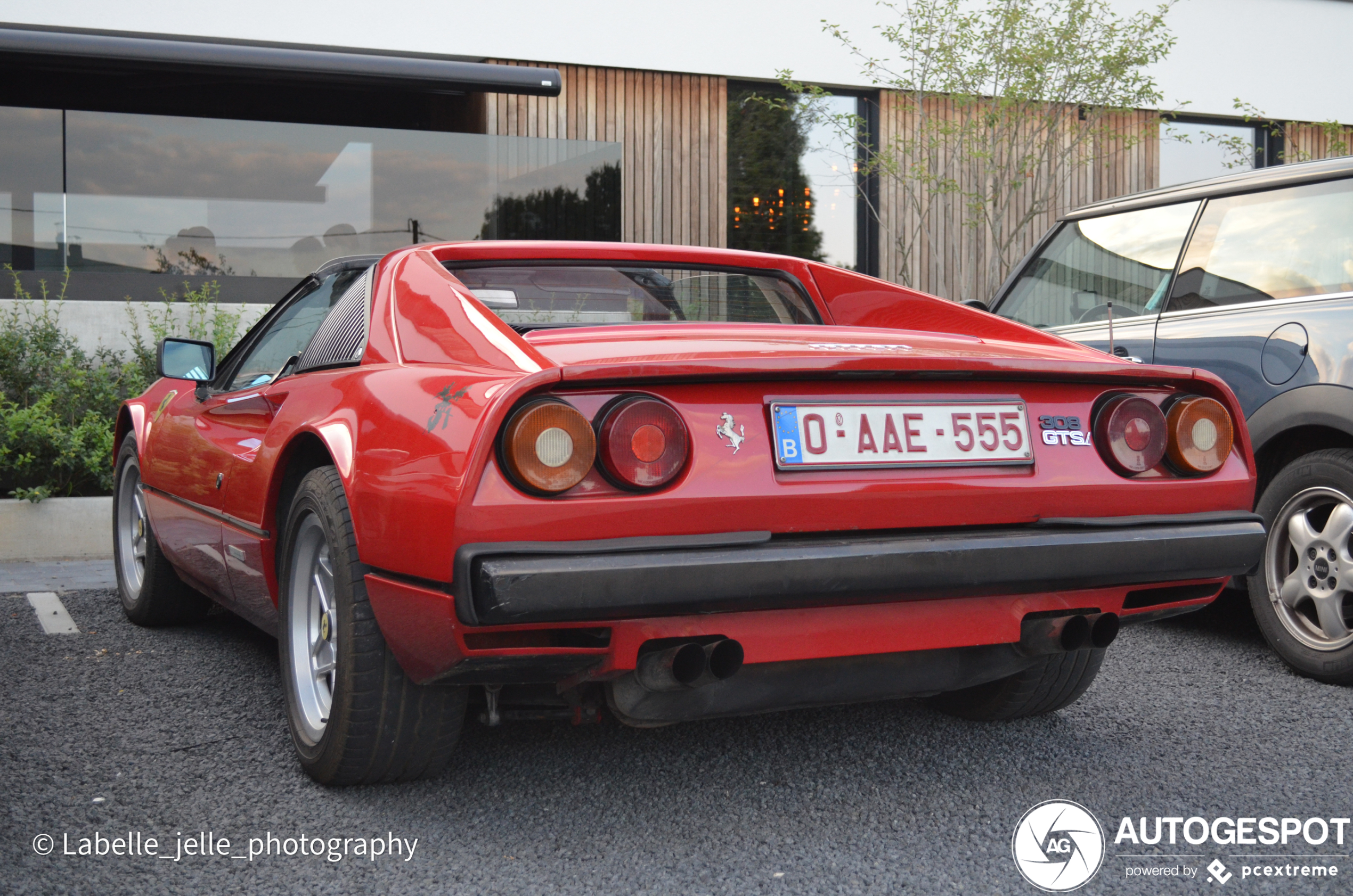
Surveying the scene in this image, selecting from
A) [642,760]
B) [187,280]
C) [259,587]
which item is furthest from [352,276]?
[187,280]

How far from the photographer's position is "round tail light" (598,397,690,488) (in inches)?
78.2

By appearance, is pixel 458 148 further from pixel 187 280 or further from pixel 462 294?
pixel 462 294

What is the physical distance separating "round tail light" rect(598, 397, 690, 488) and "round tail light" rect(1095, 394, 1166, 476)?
92cm

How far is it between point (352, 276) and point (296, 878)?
176 centimetres

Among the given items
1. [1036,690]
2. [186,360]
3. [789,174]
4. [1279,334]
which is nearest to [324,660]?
[186,360]

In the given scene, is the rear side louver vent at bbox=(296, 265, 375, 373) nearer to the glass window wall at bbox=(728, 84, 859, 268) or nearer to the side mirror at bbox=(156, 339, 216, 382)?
the side mirror at bbox=(156, 339, 216, 382)

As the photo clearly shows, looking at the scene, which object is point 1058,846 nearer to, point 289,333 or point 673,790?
point 673,790

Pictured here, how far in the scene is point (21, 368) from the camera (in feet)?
23.5

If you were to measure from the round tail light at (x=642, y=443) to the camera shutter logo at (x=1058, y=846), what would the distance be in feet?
3.35

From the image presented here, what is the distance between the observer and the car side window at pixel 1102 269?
14.2ft

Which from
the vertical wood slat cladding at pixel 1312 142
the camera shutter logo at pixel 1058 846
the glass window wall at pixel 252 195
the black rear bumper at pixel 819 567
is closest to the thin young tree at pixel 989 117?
the vertical wood slat cladding at pixel 1312 142

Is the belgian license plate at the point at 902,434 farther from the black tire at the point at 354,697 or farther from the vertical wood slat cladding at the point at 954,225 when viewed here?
the vertical wood slat cladding at the point at 954,225

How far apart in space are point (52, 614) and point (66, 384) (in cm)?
293

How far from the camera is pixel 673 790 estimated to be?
257cm
